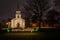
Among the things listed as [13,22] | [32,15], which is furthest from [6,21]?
[32,15]

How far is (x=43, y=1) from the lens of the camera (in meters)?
55.6

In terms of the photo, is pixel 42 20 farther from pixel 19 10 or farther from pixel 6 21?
pixel 6 21

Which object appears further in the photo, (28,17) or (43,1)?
(28,17)

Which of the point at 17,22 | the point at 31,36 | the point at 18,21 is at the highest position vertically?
the point at 18,21

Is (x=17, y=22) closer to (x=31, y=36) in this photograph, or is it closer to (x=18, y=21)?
(x=18, y=21)

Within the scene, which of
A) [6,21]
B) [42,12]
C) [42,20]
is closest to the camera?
[42,12]

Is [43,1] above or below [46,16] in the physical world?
above

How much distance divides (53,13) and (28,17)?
8.67 metres

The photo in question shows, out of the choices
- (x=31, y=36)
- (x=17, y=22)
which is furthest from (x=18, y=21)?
(x=31, y=36)

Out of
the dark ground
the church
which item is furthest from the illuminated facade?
the dark ground

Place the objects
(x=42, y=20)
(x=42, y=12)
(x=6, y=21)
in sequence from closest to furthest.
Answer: (x=42, y=12) < (x=42, y=20) < (x=6, y=21)

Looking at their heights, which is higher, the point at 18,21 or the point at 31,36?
the point at 18,21

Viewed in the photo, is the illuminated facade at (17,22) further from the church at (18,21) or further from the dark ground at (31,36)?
the dark ground at (31,36)

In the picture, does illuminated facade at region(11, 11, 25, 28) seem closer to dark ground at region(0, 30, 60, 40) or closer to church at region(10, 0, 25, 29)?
church at region(10, 0, 25, 29)
